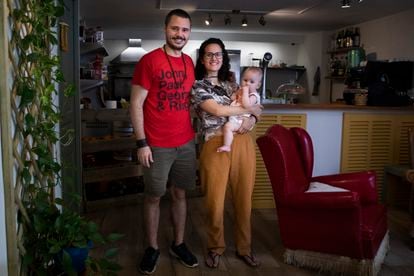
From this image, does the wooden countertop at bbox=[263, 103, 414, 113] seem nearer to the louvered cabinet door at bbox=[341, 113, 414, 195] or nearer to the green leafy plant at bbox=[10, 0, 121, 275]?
the louvered cabinet door at bbox=[341, 113, 414, 195]

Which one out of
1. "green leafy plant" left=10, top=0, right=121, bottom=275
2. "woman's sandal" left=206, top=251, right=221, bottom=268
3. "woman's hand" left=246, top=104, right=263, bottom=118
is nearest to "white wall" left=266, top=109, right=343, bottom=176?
"woman's hand" left=246, top=104, right=263, bottom=118

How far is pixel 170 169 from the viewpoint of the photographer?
2.47 m

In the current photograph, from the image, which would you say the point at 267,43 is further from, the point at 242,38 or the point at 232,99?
the point at 232,99

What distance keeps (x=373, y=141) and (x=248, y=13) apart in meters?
2.83

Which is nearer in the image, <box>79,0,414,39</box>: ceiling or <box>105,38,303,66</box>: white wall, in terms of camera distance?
<box>79,0,414,39</box>: ceiling

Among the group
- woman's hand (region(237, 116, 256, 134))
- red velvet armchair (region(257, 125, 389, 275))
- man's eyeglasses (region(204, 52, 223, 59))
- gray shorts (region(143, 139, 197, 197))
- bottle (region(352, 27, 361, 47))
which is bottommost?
red velvet armchair (region(257, 125, 389, 275))

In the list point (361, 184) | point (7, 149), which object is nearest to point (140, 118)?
point (7, 149)

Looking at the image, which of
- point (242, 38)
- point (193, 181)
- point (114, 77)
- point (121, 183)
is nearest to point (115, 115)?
point (121, 183)

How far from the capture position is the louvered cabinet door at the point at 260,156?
382 cm

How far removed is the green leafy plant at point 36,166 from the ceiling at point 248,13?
3.43m

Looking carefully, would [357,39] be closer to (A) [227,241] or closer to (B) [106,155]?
(B) [106,155]

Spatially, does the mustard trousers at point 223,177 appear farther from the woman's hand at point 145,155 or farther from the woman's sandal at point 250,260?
the woman's hand at point 145,155

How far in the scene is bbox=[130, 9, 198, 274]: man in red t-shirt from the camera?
227 centimetres

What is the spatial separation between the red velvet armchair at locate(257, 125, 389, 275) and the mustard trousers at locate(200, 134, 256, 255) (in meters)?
0.17
